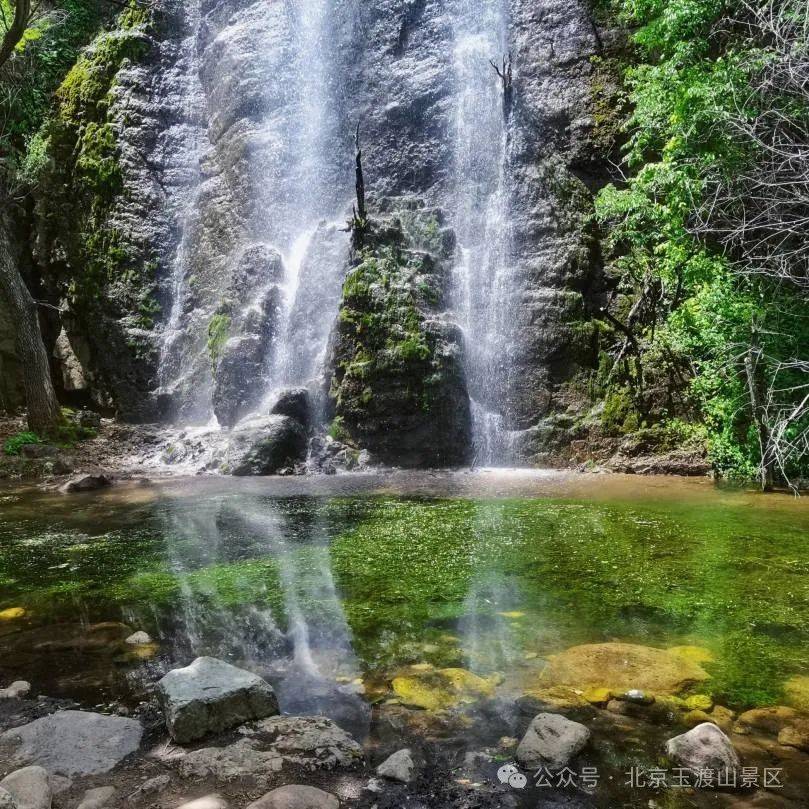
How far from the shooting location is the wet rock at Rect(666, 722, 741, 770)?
2.31 meters

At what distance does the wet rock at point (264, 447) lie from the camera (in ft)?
39.1

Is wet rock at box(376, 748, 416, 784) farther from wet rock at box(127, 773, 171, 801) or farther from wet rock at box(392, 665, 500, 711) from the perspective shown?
wet rock at box(127, 773, 171, 801)

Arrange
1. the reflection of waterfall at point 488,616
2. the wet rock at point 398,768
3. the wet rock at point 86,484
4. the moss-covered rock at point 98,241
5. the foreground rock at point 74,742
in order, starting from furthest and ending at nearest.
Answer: the moss-covered rock at point 98,241 < the wet rock at point 86,484 < the reflection of waterfall at point 488,616 < the foreground rock at point 74,742 < the wet rock at point 398,768

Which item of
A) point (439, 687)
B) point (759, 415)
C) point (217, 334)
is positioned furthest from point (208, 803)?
point (217, 334)

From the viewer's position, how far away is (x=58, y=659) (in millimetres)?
3516

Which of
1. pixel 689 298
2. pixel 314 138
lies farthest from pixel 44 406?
pixel 689 298

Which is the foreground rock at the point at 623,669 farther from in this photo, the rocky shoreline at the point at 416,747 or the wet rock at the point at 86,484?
the wet rock at the point at 86,484

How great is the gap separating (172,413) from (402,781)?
49.7 ft

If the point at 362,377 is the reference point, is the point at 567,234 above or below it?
above

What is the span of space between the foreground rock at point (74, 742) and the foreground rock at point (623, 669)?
77.5 inches

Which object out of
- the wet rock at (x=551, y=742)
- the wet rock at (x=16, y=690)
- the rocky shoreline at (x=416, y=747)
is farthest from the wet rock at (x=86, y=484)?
the wet rock at (x=551, y=742)

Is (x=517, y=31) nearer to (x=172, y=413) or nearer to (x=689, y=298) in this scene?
(x=689, y=298)

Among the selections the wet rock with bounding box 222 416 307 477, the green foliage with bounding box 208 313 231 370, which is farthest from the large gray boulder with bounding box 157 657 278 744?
the green foliage with bounding box 208 313 231 370

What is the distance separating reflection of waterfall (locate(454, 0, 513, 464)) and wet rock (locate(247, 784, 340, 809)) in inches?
414
